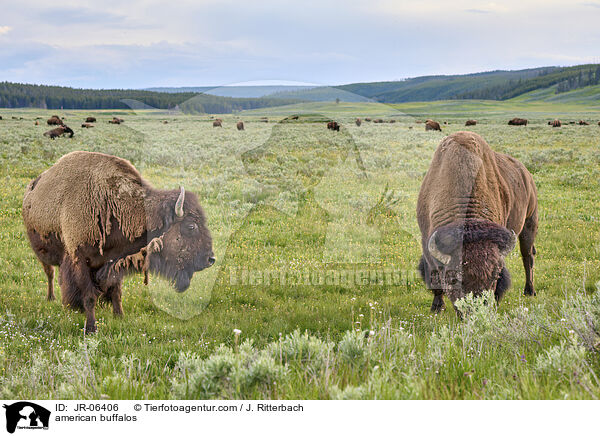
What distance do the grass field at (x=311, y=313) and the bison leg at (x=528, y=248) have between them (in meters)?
0.22

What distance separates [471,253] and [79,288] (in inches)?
214

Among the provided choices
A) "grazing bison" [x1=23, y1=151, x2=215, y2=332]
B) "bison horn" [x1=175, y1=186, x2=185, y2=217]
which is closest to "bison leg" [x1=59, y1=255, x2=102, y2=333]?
"grazing bison" [x1=23, y1=151, x2=215, y2=332]

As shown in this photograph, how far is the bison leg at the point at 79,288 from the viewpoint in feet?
19.6

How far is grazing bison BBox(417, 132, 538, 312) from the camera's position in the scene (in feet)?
Answer: 15.4

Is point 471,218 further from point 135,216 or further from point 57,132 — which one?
point 57,132

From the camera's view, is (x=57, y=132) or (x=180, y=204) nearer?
(x=180, y=204)

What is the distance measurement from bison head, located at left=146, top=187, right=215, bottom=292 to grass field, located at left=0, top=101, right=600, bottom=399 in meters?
1.00

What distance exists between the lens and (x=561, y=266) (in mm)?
8969

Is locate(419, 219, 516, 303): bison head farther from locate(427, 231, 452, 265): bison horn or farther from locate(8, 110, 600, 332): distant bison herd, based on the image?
locate(8, 110, 600, 332): distant bison herd

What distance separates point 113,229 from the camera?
6.05 metres
